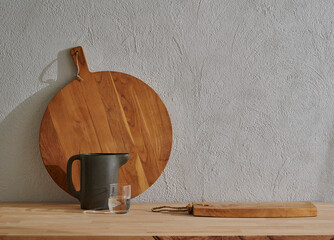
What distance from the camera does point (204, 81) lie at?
127cm

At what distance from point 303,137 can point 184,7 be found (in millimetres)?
607

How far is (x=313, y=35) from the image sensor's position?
1.30m

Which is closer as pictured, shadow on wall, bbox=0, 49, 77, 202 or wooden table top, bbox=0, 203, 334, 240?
wooden table top, bbox=0, 203, 334, 240

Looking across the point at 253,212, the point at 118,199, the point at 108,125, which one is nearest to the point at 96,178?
the point at 118,199

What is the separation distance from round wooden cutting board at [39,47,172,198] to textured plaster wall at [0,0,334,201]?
4 cm

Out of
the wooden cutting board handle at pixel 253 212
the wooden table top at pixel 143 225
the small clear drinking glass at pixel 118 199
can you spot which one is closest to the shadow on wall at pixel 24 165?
the wooden table top at pixel 143 225

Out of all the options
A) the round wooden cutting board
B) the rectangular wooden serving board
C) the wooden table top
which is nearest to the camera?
the wooden table top

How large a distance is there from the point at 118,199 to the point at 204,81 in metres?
0.49

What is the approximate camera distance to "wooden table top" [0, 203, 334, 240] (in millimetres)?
853

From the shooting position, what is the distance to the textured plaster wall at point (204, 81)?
1250 millimetres

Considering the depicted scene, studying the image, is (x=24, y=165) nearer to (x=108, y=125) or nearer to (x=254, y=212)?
(x=108, y=125)

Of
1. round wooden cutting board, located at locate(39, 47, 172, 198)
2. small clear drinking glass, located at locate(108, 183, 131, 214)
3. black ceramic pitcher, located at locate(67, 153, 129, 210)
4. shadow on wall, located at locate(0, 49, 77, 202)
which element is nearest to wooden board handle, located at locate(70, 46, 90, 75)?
round wooden cutting board, located at locate(39, 47, 172, 198)

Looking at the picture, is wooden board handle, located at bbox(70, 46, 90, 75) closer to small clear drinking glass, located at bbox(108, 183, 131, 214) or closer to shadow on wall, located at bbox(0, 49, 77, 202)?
shadow on wall, located at bbox(0, 49, 77, 202)

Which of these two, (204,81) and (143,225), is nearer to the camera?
(143,225)
